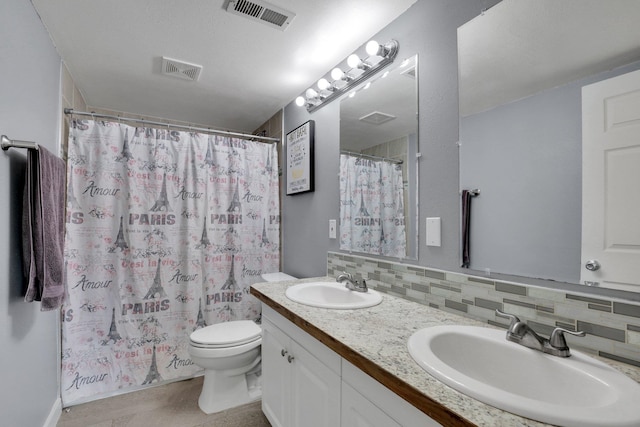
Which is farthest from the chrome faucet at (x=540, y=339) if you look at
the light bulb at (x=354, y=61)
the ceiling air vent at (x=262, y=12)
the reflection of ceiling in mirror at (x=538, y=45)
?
the ceiling air vent at (x=262, y=12)

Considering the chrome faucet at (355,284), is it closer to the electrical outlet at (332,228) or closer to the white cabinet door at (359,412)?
the electrical outlet at (332,228)

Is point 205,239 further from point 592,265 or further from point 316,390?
point 592,265

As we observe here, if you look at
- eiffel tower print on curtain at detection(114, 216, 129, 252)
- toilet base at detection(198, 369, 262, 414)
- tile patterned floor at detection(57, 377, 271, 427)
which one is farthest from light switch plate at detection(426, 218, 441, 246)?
eiffel tower print on curtain at detection(114, 216, 129, 252)

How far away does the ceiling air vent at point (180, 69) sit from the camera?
1941mm

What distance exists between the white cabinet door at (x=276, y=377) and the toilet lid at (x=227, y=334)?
0.35 metres

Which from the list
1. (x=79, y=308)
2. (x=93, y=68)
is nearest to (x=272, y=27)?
(x=93, y=68)

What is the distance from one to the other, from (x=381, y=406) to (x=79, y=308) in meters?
2.15

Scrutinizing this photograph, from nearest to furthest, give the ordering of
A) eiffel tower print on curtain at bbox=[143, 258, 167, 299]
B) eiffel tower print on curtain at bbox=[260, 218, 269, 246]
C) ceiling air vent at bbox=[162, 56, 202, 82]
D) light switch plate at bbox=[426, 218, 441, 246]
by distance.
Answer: light switch plate at bbox=[426, 218, 441, 246] < ceiling air vent at bbox=[162, 56, 202, 82] < eiffel tower print on curtain at bbox=[143, 258, 167, 299] < eiffel tower print on curtain at bbox=[260, 218, 269, 246]

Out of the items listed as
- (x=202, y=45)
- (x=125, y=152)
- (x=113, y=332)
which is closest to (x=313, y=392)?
(x=113, y=332)

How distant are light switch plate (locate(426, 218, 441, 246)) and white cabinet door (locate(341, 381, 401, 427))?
68 cm

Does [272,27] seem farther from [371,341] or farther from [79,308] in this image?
[79,308]

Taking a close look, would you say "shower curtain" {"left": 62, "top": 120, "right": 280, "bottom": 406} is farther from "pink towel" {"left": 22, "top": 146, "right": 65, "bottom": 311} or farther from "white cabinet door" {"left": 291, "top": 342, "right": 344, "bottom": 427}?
"white cabinet door" {"left": 291, "top": 342, "right": 344, "bottom": 427}

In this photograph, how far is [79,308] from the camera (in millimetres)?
1985

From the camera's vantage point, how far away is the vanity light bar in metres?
1.49
